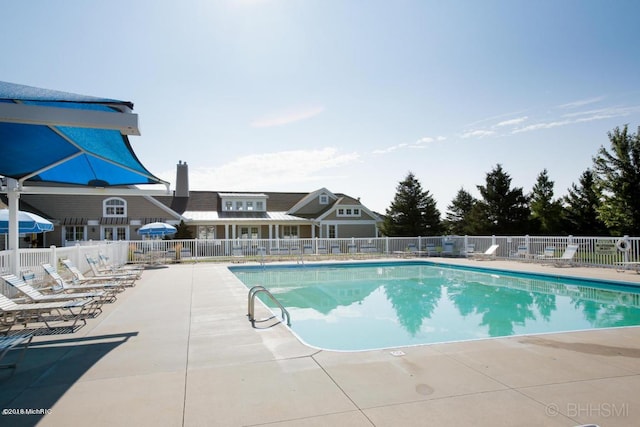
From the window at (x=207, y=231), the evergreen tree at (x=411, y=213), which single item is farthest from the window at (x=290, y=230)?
the evergreen tree at (x=411, y=213)

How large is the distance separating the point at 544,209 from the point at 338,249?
2342cm

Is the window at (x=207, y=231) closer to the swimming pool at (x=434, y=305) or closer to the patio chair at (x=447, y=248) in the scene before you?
the swimming pool at (x=434, y=305)

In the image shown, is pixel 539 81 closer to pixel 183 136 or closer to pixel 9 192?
pixel 183 136

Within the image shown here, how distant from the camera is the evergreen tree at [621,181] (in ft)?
79.4

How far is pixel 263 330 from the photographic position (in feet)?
21.7

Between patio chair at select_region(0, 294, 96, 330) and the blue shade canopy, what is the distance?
9.18 feet

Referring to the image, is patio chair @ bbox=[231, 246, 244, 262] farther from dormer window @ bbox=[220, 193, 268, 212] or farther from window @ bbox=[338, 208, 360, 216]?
window @ bbox=[338, 208, 360, 216]

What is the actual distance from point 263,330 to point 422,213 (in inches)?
1143

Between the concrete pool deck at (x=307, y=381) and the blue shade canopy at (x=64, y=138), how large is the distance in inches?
121

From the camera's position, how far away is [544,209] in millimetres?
37156

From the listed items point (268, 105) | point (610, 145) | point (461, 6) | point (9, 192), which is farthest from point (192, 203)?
point (610, 145)

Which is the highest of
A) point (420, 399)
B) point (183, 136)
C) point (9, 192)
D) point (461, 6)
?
point (461, 6)

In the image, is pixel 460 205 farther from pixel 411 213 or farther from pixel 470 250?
pixel 470 250

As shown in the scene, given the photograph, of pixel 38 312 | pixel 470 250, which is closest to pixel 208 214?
pixel 470 250
